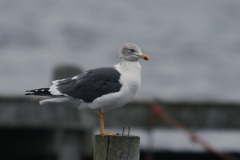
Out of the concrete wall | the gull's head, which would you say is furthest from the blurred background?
the gull's head

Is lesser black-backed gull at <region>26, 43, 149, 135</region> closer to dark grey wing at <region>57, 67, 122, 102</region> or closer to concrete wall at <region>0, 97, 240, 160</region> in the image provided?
dark grey wing at <region>57, 67, 122, 102</region>

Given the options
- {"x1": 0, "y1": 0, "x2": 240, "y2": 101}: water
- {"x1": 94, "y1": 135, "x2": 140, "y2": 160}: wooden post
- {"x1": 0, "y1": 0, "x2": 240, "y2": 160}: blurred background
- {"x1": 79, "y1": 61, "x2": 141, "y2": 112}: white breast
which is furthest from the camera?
{"x1": 0, "y1": 0, "x2": 240, "y2": 101}: water

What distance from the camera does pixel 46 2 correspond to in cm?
2369

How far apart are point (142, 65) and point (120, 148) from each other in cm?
1268

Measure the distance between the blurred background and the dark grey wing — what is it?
183 cm

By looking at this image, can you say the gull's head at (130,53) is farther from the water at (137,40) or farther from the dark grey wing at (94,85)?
the water at (137,40)

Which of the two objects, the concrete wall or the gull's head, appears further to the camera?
the concrete wall

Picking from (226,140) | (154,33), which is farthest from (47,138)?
(154,33)

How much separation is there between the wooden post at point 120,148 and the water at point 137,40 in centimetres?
872

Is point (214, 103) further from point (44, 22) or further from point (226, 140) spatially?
point (44, 22)

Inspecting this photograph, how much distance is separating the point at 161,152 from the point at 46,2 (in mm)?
17856

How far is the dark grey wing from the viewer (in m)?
4.10

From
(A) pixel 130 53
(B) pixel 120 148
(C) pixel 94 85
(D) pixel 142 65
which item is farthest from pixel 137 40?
(B) pixel 120 148

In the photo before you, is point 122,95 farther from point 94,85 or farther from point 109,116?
point 109,116
